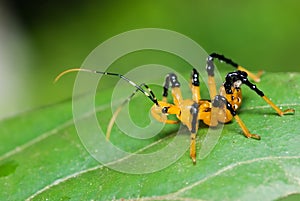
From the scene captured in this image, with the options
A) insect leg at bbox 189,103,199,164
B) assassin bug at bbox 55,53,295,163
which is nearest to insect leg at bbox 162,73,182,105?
assassin bug at bbox 55,53,295,163

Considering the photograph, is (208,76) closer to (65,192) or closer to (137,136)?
(137,136)

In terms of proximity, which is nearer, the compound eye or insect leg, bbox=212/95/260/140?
insect leg, bbox=212/95/260/140

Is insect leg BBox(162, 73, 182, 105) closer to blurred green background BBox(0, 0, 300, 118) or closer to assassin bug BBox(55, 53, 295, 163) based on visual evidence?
assassin bug BBox(55, 53, 295, 163)

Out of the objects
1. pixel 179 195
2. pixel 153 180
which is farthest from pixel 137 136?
pixel 179 195

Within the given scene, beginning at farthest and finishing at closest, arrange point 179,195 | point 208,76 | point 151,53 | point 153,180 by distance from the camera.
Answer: point 151,53 < point 208,76 < point 153,180 < point 179,195

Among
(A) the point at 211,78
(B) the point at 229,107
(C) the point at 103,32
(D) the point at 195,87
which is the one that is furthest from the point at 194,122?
(C) the point at 103,32

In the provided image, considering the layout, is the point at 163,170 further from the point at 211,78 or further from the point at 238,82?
A: the point at 211,78
